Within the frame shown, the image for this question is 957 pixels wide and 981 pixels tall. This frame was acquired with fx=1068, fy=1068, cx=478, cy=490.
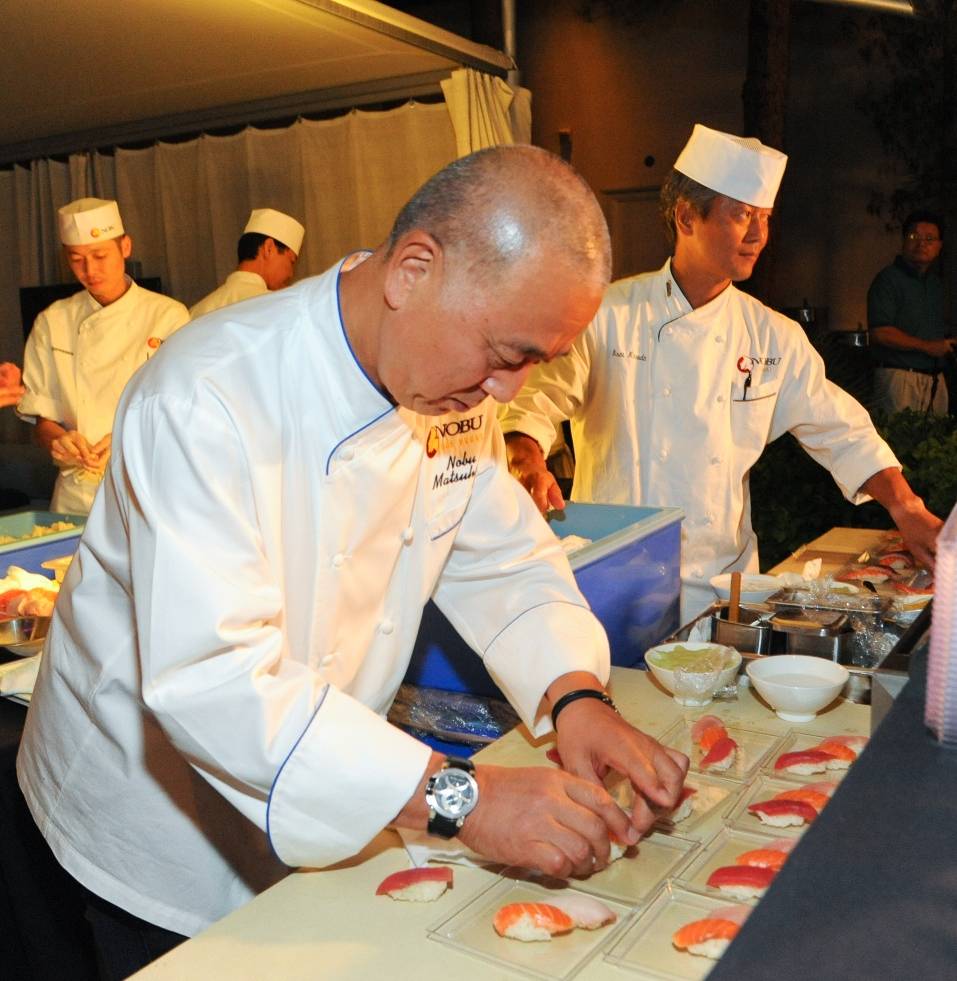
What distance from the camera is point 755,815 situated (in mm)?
1281

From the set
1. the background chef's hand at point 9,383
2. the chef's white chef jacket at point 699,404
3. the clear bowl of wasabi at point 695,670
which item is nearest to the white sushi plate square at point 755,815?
the clear bowl of wasabi at point 695,670

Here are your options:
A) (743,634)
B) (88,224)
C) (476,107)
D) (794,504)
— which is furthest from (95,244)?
(743,634)

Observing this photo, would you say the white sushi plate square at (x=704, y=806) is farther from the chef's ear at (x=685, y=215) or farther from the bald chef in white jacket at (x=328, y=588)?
the chef's ear at (x=685, y=215)

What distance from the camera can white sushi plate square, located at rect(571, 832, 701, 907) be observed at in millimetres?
1136

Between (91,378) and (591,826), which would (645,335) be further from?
(91,378)

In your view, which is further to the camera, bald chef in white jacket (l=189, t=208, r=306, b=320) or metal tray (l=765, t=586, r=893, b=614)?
bald chef in white jacket (l=189, t=208, r=306, b=320)

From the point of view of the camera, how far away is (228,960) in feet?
3.44

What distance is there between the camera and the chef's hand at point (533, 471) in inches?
92.3

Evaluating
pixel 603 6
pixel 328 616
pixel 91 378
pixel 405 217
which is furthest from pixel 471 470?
pixel 603 6

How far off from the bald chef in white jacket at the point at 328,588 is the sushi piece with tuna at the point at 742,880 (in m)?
0.12

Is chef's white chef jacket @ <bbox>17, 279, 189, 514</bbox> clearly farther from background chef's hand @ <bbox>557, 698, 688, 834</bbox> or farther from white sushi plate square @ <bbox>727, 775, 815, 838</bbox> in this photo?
white sushi plate square @ <bbox>727, 775, 815, 838</bbox>

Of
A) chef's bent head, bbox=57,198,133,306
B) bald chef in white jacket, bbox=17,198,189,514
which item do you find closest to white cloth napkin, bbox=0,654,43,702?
bald chef in white jacket, bbox=17,198,189,514

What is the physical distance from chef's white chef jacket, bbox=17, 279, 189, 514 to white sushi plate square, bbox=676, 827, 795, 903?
3.45m

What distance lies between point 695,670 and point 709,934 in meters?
0.68
